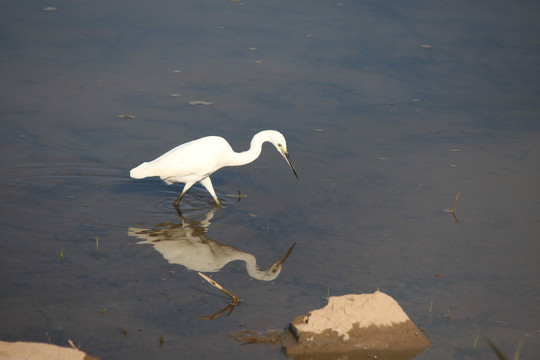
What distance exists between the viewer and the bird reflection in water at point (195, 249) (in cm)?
516

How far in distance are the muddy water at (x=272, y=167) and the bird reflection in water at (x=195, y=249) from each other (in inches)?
1.6

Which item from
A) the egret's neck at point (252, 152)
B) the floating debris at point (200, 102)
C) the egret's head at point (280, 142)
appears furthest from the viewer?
the floating debris at point (200, 102)

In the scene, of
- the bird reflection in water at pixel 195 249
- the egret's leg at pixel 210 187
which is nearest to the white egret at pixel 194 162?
the egret's leg at pixel 210 187

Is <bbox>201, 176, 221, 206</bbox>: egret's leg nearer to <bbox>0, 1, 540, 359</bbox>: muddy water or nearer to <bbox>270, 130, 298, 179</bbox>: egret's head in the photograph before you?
<bbox>0, 1, 540, 359</bbox>: muddy water

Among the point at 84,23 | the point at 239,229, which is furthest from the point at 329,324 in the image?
the point at 84,23

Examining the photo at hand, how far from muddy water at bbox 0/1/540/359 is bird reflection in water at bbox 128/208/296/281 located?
0.13 ft

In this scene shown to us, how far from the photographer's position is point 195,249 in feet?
18.1

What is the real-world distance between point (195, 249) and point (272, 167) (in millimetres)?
1960

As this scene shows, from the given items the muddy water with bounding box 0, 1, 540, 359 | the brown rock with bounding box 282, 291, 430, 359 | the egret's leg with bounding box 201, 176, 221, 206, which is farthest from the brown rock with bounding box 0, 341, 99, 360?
the egret's leg with bounding box 201, 176, 221, 206

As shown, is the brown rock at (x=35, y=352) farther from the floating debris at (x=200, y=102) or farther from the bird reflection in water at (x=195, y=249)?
the floating debris at (x=200, y=102)

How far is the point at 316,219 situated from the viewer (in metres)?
6.05

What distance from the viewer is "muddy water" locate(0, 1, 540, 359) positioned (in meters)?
4.55

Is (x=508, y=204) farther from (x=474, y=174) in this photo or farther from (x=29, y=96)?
(x=29, y=96)

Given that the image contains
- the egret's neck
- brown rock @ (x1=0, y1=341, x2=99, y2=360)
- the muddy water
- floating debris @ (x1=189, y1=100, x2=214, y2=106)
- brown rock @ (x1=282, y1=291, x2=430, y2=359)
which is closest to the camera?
brown rock @ (x1=0, y1=341, x2=99, y2=360)
